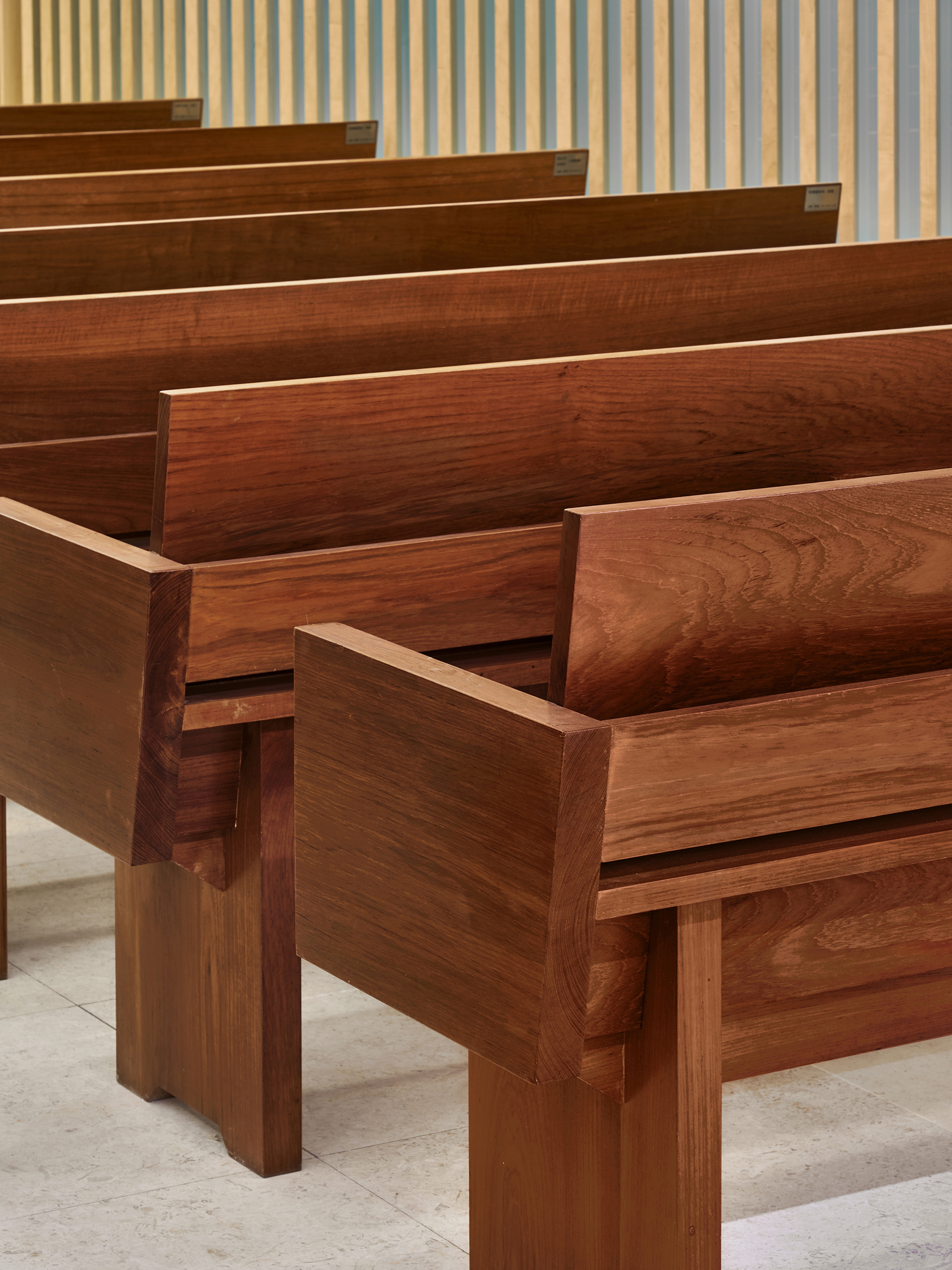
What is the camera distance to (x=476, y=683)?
1200 millimetres

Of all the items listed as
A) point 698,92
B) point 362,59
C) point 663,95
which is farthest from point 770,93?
point 362,59

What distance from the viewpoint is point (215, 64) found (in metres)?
5.16

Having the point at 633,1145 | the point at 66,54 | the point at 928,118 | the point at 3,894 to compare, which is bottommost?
the point at 3,894

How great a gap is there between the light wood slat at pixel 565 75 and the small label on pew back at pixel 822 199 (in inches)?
39.8

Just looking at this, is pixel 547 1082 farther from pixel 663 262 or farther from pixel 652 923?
pixel 663 262

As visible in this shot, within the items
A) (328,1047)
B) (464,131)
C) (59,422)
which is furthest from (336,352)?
(464,131)

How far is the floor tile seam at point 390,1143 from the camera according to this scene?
2.00 metres

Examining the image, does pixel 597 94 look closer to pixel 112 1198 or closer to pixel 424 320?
pixel 424 320

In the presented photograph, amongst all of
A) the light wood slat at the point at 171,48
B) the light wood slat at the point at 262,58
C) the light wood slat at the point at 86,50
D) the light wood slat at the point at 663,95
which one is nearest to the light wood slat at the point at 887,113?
the light wood slat at the point at 663,95

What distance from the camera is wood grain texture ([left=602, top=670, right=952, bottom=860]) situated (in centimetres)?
117

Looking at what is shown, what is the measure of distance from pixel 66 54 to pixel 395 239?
3.66 m

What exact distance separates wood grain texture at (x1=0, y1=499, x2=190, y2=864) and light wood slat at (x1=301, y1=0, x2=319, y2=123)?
3.24m

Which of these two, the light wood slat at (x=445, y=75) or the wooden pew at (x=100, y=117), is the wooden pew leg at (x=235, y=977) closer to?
the light wood slat at (x=445, y=75)

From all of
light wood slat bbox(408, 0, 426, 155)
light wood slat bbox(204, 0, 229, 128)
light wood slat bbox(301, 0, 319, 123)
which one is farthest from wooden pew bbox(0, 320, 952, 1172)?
light wood slat bbox(204, 0, 229, 128)
